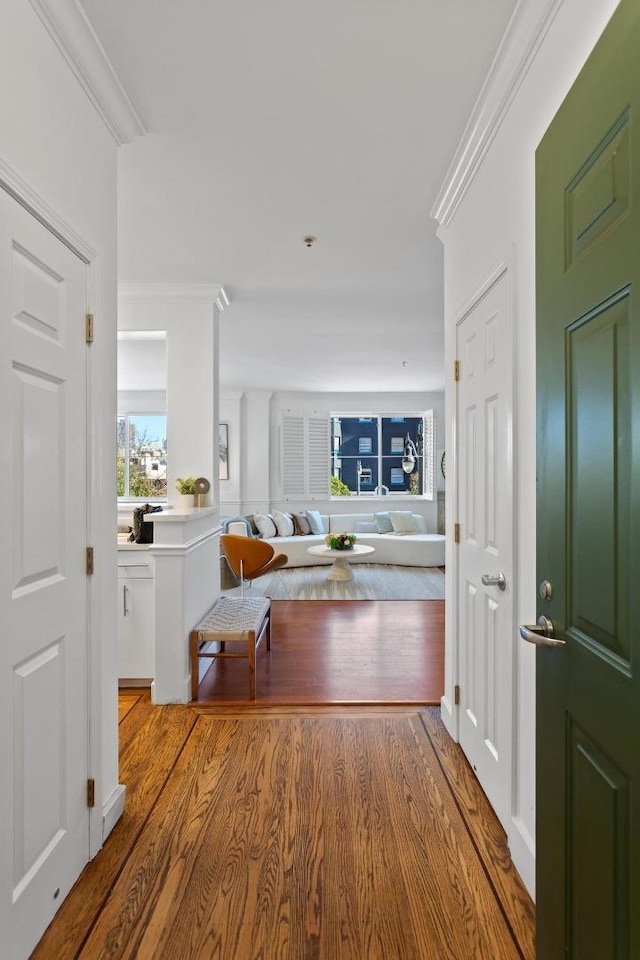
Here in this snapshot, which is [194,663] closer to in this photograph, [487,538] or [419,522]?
[487,538]

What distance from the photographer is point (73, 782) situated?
1.71 metres

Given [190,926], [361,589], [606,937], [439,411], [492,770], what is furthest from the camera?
[439,411]

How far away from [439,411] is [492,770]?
7.68 m

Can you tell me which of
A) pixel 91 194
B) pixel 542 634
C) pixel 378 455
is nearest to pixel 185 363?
pixel 91 194

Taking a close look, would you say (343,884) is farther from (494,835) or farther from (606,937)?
(606,937)

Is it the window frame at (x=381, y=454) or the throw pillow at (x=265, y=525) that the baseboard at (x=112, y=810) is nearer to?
the throw pillow at (x=265, y=525)

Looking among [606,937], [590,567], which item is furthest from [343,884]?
[590,567]

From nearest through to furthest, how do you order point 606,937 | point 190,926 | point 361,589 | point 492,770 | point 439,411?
point 606,937 < point 190,926 < point 492,770 < point 361,589 < point 439,411

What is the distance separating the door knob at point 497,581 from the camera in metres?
1.93

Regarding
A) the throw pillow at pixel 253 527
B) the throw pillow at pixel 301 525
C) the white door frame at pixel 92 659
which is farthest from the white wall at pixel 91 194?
the throw pillow at pixel 301 525

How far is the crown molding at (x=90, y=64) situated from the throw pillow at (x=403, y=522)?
6.88 m

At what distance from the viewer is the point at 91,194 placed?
6.13ft

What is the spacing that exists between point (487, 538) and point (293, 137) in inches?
72.6

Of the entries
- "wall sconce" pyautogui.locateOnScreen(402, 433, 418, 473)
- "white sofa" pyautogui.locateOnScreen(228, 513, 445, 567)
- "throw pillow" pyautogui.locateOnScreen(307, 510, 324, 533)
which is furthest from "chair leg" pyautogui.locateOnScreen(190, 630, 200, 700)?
"wall sconce" pyautogui.locateOnScreen(402, 433, 418, 473)
